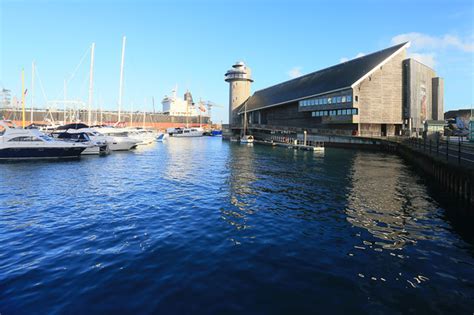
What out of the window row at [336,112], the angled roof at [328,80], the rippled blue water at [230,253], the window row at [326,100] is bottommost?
the rippled blue water at [230,253]

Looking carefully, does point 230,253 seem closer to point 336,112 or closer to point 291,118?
point 336,112

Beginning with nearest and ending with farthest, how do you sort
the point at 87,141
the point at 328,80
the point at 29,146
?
the point at 29,146, the point at 87,141, the point at 328,80

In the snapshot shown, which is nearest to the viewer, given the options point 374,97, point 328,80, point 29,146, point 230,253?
point 230,253

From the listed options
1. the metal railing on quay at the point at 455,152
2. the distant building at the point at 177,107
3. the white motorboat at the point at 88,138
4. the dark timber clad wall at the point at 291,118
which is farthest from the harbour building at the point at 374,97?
the distant building at the point at 177,107

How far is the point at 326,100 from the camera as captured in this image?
64.7 m

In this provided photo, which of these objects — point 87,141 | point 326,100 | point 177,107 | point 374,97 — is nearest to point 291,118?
point 326,100

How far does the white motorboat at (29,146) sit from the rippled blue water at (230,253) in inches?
776

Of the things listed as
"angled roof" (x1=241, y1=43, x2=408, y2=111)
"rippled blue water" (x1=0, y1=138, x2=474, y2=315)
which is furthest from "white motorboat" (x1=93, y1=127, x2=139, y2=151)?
"angled roof" (x1=241, y1=43, x2=408, y2=111)

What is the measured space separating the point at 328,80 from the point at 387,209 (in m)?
59.1

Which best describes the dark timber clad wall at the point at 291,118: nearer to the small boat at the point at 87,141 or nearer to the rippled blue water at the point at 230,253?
the small boat at the point at 87,141

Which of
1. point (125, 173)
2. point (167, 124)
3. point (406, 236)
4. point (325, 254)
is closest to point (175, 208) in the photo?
point (325, 254)

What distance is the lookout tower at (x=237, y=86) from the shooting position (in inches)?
4540

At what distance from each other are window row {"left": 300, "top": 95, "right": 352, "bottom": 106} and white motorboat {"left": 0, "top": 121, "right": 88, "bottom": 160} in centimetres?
4791

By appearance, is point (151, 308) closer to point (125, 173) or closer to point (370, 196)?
point (370, 196)
